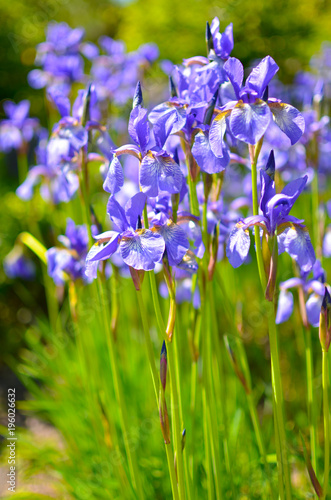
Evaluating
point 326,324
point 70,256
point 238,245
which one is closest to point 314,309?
point 326,324

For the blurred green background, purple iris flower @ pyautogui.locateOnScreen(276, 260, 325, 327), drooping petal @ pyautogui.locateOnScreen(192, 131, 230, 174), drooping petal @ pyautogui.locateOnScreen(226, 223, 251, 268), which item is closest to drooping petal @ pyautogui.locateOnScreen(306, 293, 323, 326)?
purple iris flower @ pyautogui.locateOnScreen(276, 260, 325, 327)

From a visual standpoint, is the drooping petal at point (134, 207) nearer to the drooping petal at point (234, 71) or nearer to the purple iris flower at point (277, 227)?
the purple iris flower at point (277, 227)

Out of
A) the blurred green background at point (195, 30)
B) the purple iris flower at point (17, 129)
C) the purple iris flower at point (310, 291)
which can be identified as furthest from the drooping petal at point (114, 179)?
the blurred green background at point (195, 30)

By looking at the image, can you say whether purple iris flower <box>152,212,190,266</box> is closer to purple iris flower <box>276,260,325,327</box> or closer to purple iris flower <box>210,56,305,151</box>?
purple iris flower <box>210,56,305,151</box>

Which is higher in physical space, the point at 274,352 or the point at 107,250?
the point at 107,250

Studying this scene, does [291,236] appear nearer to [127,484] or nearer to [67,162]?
[67,162]

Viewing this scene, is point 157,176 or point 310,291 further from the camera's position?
point 310,291

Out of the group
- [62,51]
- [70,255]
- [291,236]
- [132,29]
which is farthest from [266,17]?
[291,236]

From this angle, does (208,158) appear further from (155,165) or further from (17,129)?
(17,129)
